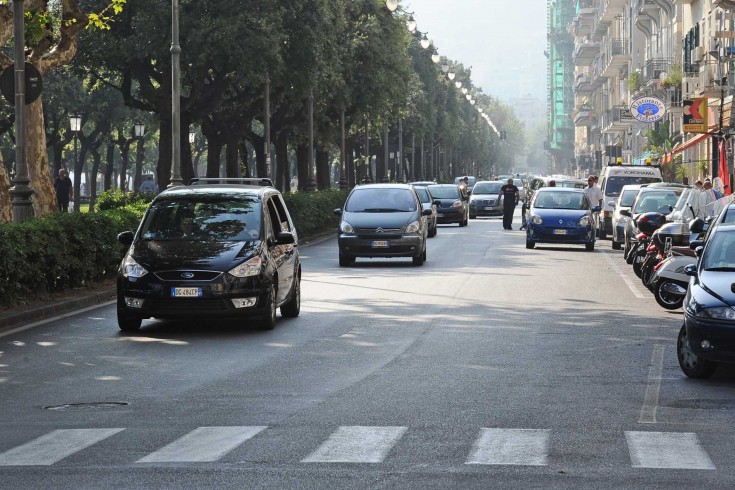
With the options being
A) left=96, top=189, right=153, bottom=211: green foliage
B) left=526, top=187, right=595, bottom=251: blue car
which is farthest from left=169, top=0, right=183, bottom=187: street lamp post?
left=526, top=187, right=595, bottom=251: blue car

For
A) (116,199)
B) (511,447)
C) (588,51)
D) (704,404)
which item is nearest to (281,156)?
(116,199)

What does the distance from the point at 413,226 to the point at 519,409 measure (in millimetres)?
20114

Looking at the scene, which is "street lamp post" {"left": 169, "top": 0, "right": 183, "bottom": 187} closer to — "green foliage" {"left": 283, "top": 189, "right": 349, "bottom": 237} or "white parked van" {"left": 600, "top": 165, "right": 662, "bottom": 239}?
"green foliage" {"left": 283, "top": 189, "right": 349, "bottom": 237}

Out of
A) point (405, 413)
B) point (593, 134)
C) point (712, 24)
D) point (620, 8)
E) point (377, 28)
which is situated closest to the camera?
point (405, 413)

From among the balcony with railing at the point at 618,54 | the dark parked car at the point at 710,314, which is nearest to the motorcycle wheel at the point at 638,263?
the dark parked car at the point at 710,314

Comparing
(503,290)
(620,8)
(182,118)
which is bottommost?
(503,290)

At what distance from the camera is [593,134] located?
165875 millimetres

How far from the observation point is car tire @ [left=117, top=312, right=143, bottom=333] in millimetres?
17547

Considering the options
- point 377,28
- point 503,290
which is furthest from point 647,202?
point 377,28

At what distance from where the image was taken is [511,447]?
31.3ft

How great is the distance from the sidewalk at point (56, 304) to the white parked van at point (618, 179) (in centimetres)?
2342

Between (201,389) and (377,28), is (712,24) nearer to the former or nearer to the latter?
(377,28)

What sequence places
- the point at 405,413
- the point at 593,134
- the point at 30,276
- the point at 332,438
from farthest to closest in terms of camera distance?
the point at 593,134 < the point at 30,276 < the point at 405,413 < the point at 332,438

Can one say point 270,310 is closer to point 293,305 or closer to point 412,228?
point 293,305
